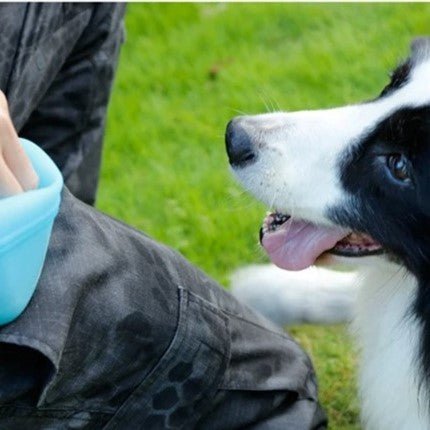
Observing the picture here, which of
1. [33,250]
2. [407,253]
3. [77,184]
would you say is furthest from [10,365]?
[77,184]

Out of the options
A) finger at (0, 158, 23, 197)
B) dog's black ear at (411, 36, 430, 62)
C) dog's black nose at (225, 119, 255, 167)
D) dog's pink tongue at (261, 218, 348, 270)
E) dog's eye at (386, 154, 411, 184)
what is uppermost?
dog's black ear at (411, 36, 430, 62)

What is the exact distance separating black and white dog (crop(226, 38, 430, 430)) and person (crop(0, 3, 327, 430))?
20 cm

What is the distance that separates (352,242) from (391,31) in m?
1.88

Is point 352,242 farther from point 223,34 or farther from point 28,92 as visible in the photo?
point 223,34

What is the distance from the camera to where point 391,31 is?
3537 mm

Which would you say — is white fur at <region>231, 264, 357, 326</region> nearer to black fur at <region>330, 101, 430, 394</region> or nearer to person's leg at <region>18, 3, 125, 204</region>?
person's leg at <region>18, 3, 125, 204</region>

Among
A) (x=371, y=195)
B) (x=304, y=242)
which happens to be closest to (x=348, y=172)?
(x=371, y=195)

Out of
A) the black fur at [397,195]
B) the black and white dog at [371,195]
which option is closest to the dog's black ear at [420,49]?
the black and white dog at [371,195]

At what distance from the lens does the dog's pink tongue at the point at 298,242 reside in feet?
5.99

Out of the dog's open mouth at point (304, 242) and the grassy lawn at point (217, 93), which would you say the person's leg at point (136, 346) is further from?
the grassy lawn at point (217, 93)

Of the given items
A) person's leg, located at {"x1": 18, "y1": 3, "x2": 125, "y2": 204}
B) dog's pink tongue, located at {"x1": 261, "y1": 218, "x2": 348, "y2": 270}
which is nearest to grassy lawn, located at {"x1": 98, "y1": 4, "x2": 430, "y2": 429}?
person's leg, located at {"x1": 18, "y1": 3, "x2": 125, "y2": 204}

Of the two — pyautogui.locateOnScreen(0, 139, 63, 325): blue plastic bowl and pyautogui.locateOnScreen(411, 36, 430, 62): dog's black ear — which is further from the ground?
pyautogui.locateOnScreen(411, 36, 430, 62): dog's black ear

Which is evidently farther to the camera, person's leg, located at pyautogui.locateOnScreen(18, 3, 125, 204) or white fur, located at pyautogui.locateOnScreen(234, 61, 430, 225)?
person's leg, located at pyautogui.locateOnScreen(18, 3, 125, 204)

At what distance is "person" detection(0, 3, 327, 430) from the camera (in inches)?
62.0
